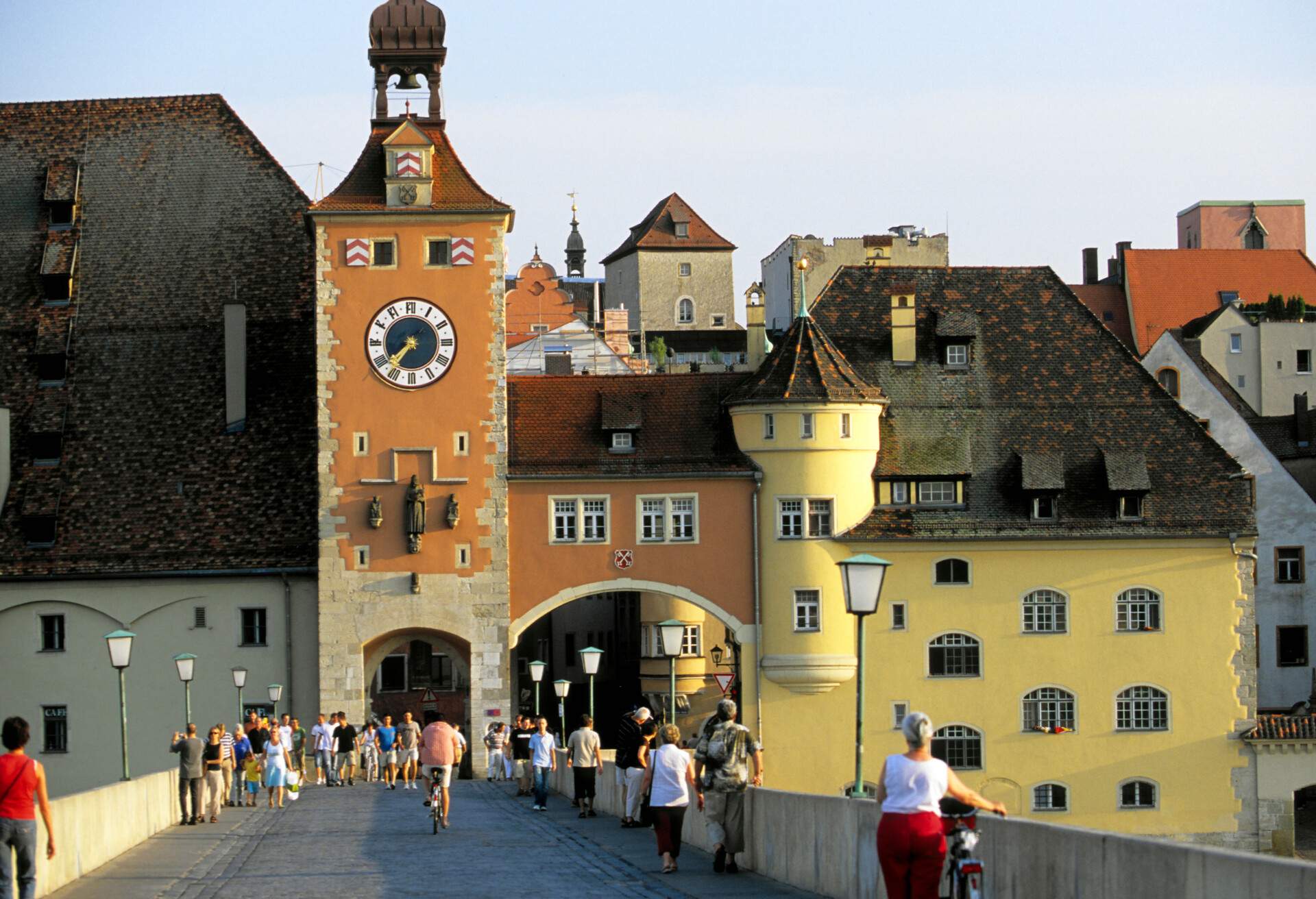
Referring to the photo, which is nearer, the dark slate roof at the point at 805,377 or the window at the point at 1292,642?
the dark slate roof at the point at 805,377

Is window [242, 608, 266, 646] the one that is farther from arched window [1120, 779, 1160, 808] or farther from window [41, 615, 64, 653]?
arched window [1120, 779, 1160, 808]

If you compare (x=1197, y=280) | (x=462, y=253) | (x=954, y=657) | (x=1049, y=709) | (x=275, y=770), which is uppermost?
(x=1197, y=280)

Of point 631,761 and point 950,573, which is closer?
point 631,761

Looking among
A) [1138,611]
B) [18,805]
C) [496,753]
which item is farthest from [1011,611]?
[18,805]

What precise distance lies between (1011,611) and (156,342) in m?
26.5

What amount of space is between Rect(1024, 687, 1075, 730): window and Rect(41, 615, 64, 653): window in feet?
88.9

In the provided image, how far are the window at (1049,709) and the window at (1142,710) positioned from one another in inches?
51.7

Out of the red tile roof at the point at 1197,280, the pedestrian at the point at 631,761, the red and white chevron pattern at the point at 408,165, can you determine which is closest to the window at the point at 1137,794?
the red and white chevron pattern at the point at 408,165

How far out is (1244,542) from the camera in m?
63.6

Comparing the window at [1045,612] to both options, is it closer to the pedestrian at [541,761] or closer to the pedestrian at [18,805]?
the pedestrian at [541,761]

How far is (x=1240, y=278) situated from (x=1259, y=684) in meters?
33.9

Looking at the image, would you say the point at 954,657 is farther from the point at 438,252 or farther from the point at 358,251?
the point at 358,251

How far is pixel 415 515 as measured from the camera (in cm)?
6050

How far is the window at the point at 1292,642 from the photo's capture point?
75750 millimetres
